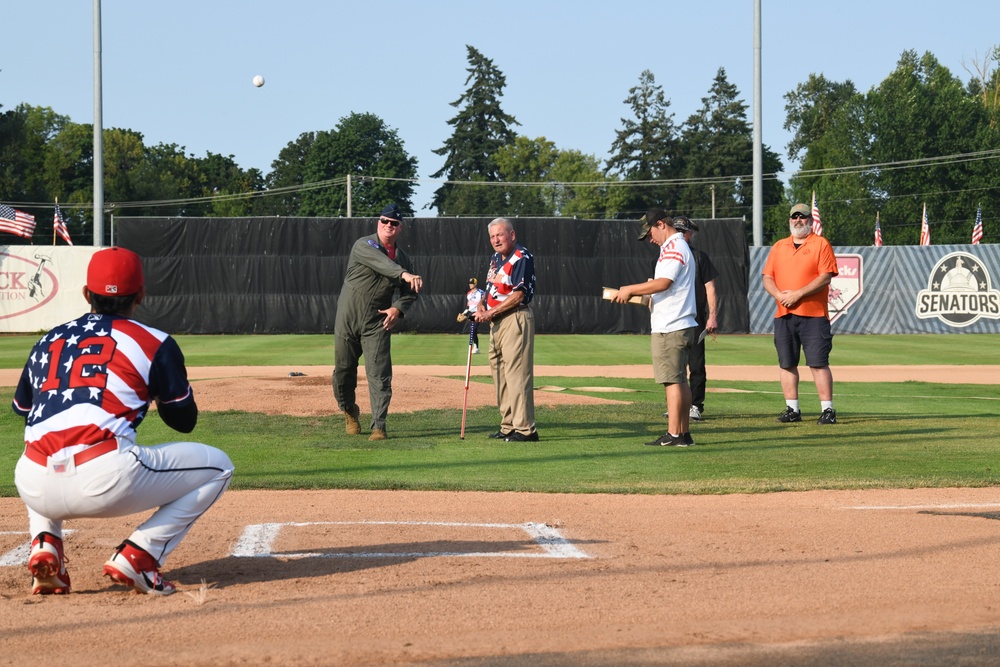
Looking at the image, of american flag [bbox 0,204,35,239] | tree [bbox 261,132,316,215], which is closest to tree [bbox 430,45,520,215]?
tree [bbox 261,132,316,215]

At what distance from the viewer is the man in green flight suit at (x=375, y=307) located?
9.20 m

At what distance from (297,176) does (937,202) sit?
50.5 meters

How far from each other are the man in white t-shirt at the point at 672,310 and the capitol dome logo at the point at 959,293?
27.0 metres

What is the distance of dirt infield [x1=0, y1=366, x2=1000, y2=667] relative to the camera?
12.1 feet

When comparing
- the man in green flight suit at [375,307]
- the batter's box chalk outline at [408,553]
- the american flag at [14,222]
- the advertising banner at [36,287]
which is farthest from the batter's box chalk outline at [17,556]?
the american flag at [14,222]

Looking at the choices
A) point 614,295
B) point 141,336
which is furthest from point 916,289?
point 141,336

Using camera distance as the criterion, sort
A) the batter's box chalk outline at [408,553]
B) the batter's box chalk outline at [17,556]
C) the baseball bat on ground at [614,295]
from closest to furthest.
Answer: the batter's box chalk outline at [17,556] < the batter's box chalk outline at [408,553] < the baseball bat on ground at [614,295]

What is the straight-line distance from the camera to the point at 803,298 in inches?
405

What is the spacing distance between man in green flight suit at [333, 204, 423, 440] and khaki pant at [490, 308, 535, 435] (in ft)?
2.62

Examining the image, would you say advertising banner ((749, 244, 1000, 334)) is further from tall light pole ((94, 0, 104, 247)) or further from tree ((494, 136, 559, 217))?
tree ((494, 136, 559, 217))

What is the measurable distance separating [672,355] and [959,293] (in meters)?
27.6

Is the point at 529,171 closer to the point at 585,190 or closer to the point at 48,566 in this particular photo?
the point at 585,190

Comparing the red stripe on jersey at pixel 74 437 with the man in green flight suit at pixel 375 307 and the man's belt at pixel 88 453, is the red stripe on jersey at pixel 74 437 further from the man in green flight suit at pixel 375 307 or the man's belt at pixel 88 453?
the man in green flight suit at pixel 375 307

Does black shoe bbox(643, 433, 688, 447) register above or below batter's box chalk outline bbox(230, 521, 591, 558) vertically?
above
